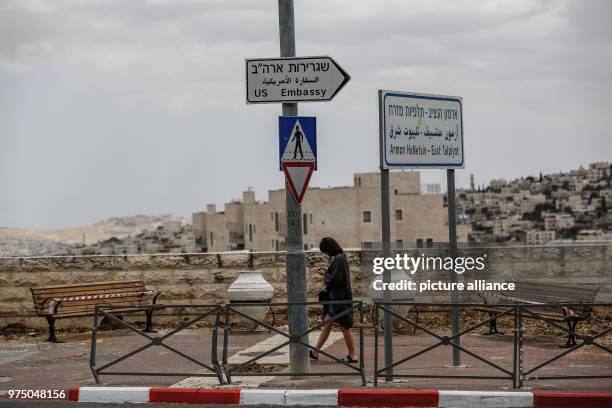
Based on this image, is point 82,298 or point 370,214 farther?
point 370,214

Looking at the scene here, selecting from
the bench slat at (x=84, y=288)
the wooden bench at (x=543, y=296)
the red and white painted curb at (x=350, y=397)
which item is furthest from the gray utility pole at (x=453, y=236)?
the bench slat at (x=84, y=288)

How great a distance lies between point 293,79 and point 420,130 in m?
1.53

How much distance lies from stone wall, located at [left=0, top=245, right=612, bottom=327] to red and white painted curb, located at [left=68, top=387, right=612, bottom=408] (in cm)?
643

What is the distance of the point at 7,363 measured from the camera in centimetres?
1323

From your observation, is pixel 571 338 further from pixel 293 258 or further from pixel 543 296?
pixel 293 258

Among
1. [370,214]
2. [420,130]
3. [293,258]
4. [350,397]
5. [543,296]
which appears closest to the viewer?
[350,397]

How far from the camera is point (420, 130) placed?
38.4 feet

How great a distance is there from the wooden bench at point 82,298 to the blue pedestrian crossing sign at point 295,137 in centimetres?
515

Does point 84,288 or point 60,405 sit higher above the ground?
point 84,288

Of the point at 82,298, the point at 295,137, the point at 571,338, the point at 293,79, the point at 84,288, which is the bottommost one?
the point at 571,338

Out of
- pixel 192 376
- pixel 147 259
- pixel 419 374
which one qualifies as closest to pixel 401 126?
pixel 419 374

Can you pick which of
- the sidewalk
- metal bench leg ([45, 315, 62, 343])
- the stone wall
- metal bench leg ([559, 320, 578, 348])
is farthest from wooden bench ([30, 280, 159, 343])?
metal bench leg ([559, 320, 578, 348])

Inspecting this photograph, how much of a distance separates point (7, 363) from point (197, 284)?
173 inches

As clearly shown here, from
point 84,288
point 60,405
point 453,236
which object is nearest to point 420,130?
point 453,236
